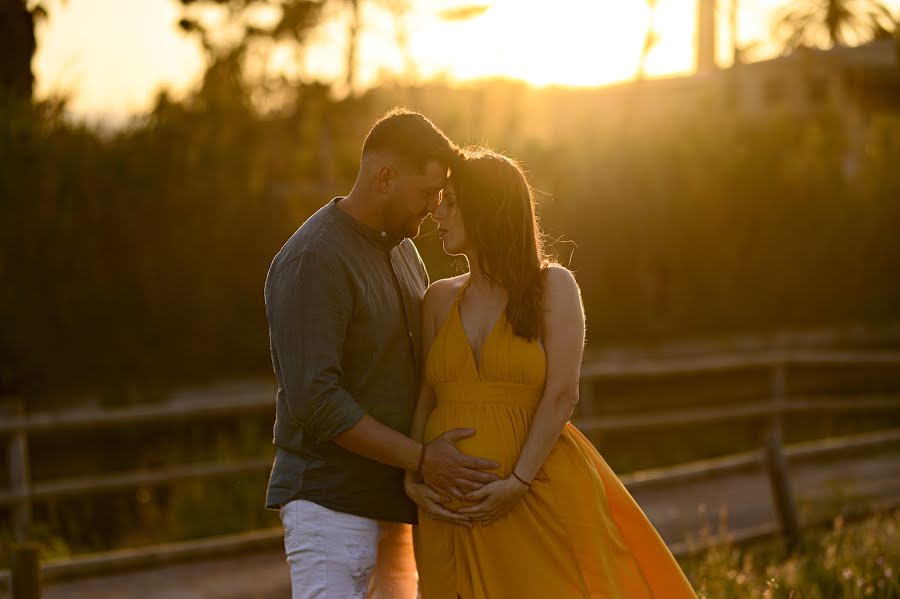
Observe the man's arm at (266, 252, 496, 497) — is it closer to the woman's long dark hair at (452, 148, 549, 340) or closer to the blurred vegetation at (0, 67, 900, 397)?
the woman's long dark hair at (452, 148, 549, 340)

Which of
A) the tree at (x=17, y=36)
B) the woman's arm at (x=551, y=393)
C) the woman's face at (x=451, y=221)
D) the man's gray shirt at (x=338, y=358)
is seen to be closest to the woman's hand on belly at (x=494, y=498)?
the woman's arm at (x=551, y=393)

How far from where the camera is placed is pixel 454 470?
10.7ft

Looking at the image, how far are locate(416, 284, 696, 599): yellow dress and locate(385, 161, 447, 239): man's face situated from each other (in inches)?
13.3

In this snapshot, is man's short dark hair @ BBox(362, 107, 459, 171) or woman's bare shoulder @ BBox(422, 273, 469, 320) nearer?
man's short dark hair @ BBox(362, 107, 459, 171)

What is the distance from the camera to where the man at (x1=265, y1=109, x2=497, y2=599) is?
3.17 metres

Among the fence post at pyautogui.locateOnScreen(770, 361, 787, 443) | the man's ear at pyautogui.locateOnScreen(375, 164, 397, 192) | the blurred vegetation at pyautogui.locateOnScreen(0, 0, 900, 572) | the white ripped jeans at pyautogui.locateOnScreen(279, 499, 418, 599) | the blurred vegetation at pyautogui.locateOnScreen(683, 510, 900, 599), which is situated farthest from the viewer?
the fence post at pyautogui.locateOnScreen(770, 361, 787, 443)

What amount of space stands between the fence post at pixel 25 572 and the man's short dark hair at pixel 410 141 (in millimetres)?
1970

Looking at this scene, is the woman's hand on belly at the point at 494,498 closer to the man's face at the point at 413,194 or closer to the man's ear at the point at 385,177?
the man's face at the point at 413,194

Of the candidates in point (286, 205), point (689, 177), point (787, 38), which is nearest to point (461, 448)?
point (286, 205)

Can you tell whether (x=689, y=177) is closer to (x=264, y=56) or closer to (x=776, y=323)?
(x=776, y=323)

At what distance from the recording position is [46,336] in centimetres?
1115

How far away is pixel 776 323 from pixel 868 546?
1058 centimetres

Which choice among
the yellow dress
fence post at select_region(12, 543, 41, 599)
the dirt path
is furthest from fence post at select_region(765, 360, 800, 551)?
fence post at select_region(12, 543, 41, 599)

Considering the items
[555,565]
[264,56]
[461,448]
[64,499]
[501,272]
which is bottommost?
[64,499]
